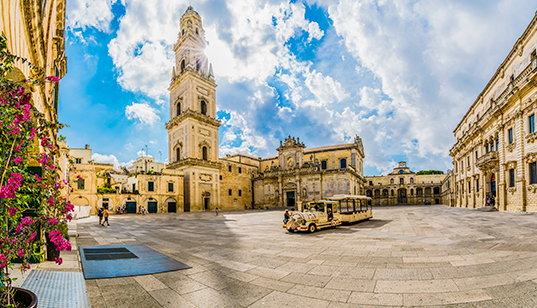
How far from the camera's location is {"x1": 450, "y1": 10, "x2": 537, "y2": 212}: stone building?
1980 centimetres

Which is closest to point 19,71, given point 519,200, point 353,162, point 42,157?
point 42,157

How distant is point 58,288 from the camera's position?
15.5ft

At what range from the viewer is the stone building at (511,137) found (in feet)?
65.0

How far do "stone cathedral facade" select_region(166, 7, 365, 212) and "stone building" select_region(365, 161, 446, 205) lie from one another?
26.7 meters

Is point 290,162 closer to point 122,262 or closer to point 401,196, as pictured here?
point 401,196

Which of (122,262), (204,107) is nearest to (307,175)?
(204,107)

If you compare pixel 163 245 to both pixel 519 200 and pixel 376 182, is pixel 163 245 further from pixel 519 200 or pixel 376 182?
pixel 376 182

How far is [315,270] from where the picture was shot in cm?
645

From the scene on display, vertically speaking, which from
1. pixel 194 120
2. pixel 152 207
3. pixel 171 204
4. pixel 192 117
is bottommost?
pixel 152 207

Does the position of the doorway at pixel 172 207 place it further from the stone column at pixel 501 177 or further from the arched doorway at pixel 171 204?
the stone column at pixel 501 177

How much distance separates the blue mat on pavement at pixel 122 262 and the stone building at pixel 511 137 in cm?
2487

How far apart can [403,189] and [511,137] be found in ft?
193

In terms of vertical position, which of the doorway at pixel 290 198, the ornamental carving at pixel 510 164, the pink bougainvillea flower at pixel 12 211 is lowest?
the doorway at pixel 290 198


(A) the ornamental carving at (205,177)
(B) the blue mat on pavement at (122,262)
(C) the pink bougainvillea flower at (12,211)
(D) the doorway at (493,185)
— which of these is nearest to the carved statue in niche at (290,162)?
(A) the ornamental carving at (205,177)
